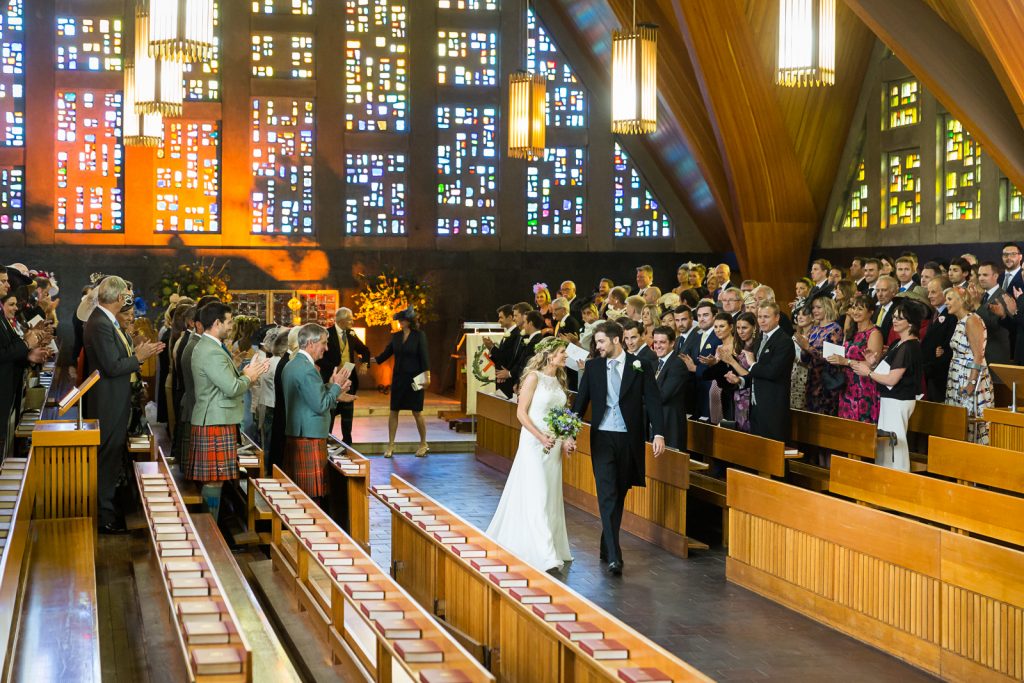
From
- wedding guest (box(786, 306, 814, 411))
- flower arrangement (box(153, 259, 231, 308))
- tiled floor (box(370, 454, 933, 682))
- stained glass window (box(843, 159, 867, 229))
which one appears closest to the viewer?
tiled floor (box(370, 454, 933, 682))

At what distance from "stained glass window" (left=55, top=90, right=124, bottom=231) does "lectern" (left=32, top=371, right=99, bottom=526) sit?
11243 mm

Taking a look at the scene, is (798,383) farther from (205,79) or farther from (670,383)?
(205,79)

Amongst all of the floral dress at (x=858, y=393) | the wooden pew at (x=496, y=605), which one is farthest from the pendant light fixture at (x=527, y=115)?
the wooden pew at (x=496, y=605)

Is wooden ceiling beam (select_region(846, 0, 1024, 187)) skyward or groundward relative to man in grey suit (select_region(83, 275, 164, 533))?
skyward

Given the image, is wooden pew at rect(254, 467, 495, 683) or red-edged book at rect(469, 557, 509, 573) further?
red-edged book at rect(469, 557, 509, 573)

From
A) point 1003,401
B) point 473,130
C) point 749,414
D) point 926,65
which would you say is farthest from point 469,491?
point 473,130

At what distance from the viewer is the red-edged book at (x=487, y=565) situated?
586 centimetres

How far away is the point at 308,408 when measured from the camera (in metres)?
8.41

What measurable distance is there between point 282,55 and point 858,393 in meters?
12.4

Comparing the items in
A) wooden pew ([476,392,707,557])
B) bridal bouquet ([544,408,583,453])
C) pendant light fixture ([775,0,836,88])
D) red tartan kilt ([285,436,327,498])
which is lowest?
wooden pew ([476,392,707,557])

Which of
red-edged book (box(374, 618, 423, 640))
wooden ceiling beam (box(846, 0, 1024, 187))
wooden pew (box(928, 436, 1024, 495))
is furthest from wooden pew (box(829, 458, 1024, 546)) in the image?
wooden ceiling beam (box(846, 0, 1024, 187))

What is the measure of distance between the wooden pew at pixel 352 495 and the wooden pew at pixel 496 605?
11.8 inches

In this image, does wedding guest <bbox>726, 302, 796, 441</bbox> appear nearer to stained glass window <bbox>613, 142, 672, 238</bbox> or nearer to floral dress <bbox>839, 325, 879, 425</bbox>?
floral dress <bbox>839, 325, 879, 425</bbox>

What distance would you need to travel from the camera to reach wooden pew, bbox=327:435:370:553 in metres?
8.31
